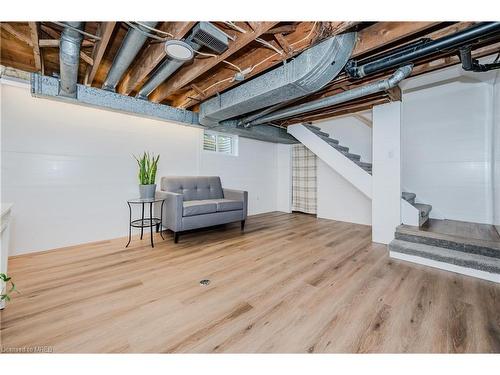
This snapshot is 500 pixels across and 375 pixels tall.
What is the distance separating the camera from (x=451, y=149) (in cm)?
338

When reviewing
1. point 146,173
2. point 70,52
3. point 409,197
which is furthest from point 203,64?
point 409,197

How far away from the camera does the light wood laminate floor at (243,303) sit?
48.4 inches

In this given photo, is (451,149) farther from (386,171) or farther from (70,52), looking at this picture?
(70,52)

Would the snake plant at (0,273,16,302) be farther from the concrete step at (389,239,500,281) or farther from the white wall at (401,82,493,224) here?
the white wall at (401,82,493,224)

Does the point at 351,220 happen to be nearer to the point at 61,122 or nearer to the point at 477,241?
the point at 477,241

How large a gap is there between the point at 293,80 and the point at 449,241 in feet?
8.24

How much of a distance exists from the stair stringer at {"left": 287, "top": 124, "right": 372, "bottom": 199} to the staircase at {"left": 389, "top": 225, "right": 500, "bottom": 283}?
0.92 m

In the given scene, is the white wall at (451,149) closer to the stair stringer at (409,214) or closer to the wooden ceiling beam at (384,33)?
the stair stringer at (409,214)

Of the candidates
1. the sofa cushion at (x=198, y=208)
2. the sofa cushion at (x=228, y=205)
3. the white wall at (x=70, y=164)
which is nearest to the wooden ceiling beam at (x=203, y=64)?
the white wall at (x=70, y=164)

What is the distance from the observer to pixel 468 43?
5.24ft

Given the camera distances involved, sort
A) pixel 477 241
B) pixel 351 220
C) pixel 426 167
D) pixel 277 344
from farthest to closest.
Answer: pixel 351 220, pixel 426 167, pixel 477 241, pixel 277 344

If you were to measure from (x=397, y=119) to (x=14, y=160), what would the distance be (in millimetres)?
5013

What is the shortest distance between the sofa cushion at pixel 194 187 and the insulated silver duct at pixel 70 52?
1.77 m
